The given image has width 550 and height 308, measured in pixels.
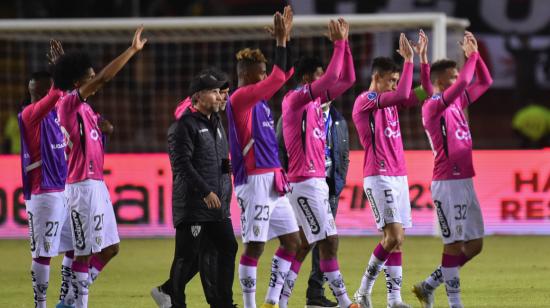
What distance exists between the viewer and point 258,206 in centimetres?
970

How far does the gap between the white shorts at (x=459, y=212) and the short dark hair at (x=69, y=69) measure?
3.23 meters

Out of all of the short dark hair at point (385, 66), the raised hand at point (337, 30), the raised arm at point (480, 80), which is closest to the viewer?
the raised hand at point (337, 30)

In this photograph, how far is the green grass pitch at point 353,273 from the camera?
37.2 ft

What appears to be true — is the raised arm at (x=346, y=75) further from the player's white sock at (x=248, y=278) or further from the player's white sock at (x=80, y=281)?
the player's white sock at (x=80, y=281)

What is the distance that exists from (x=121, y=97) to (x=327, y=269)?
51.4 ft

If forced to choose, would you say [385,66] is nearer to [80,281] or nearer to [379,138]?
[379,138]

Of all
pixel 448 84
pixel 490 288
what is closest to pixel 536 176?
pixel 490 288

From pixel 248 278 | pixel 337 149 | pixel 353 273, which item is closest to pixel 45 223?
pixel 248 278

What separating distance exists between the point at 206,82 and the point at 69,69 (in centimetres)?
118

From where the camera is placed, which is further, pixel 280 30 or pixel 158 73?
pixel 158 73

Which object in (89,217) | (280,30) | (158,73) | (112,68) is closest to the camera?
(112,68)

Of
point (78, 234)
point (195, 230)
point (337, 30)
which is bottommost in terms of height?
point (78, 234)

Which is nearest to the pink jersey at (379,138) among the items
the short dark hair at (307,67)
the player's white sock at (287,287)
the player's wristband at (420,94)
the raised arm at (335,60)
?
the player's wristband at (420,94)

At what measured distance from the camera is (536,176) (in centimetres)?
1778
